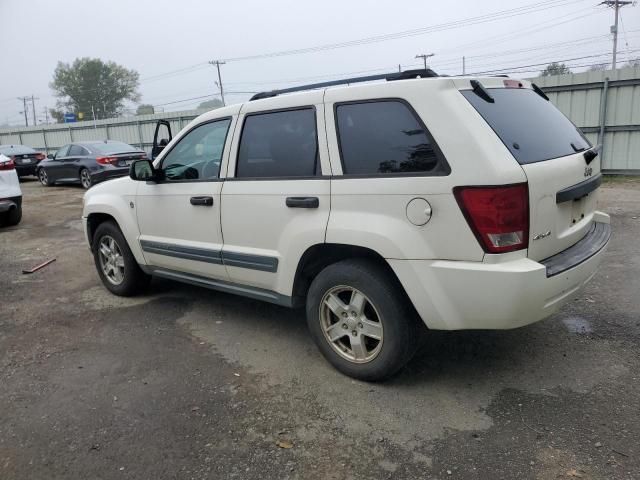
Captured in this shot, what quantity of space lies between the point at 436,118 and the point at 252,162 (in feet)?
4.90

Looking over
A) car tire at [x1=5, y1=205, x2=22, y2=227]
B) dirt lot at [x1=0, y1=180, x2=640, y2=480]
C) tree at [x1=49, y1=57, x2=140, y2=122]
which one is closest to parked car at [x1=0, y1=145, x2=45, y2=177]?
car tire at [x1=5, y1=205, x2=22, y2=227]

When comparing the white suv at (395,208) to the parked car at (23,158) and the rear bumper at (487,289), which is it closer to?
the rear bumper at (487,289)

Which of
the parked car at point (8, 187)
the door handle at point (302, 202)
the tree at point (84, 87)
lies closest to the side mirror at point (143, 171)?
the door handle at point (302, 202)

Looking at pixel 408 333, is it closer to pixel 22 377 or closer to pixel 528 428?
pixel 528 428

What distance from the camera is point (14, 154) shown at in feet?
61.0

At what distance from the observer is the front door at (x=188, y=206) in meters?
4.10

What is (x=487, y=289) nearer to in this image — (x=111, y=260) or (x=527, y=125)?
(x=527, y=125)

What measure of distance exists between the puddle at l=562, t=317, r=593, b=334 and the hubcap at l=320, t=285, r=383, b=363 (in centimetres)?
175

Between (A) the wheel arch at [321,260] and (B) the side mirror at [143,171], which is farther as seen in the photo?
(B) the side mirror at [143,171]

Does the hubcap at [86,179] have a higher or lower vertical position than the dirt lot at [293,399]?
higher

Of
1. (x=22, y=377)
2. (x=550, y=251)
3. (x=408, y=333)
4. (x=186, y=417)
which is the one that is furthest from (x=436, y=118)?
(x=22, y=377)

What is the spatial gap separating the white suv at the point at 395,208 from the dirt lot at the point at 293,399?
1.41ft

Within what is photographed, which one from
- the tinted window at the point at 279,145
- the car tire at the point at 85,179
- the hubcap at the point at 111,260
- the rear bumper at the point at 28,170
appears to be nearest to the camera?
the tinted window at the point at 279,145

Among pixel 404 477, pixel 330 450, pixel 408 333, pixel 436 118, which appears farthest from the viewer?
pixel 408 333
